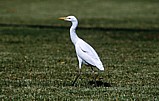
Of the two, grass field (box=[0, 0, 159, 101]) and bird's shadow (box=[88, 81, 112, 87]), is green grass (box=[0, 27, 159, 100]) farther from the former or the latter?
bird's shadow (box=[88, 81, 112, 87])

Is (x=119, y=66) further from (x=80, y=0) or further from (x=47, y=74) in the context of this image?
(x=80, y=0)

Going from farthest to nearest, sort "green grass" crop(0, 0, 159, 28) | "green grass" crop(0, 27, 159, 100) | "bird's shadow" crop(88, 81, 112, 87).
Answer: "green grass" crop(0, 0, 159, 28) → "bird's shadow" crop(88, 81, 112, 87) → "green grass" crop(0, 27, 159, 100)

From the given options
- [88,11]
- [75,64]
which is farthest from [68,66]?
[88,11]

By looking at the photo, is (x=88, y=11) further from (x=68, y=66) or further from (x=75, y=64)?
(x=68, y=66)

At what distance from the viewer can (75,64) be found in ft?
52.4

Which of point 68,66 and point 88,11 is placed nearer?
point 68,66

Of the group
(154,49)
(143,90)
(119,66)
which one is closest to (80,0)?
(154,49)

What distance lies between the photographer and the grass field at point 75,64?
10.6 meters

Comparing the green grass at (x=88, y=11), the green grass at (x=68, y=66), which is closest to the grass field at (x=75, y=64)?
the green grass at (x=68, y=66)

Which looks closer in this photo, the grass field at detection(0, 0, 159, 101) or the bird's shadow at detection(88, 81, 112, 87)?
the grass field at detection(0, 0, 159, 101)

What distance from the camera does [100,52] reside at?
19.2 m

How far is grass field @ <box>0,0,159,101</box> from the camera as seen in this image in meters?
10.6

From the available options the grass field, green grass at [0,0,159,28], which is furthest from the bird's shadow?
green grass at [0,0,159,28]

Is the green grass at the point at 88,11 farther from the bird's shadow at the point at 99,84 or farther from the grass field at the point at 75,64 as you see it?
the bird's shadow at the point at 99,84
